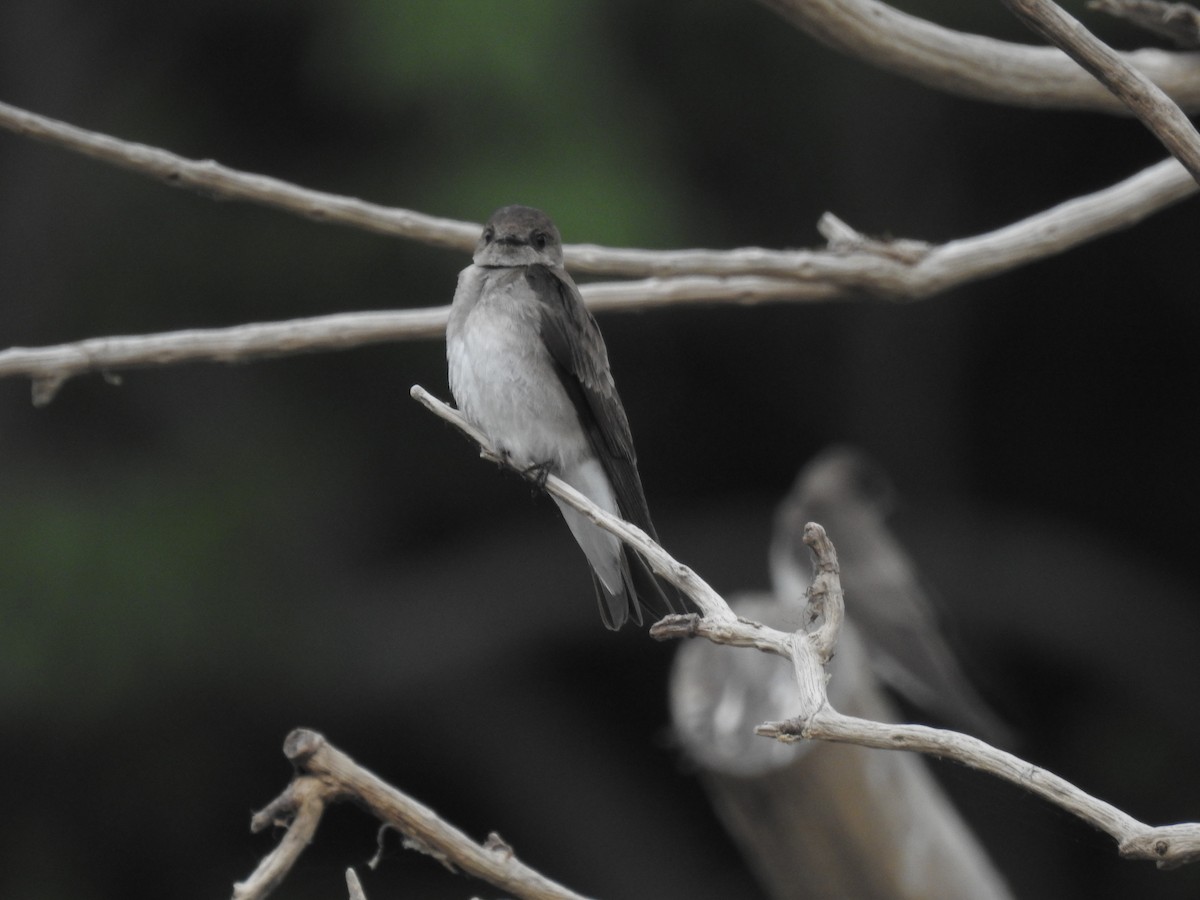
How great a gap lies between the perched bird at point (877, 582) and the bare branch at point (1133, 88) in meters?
5.40

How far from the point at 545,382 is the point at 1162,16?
1.38m

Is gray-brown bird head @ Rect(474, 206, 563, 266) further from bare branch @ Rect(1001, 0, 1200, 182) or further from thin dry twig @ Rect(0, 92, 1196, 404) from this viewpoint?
bare branch @ Rect(1001, 0, 1200, 182)

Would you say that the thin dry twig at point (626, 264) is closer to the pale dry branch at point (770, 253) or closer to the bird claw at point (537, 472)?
the pale dry branch at point (770, 253)

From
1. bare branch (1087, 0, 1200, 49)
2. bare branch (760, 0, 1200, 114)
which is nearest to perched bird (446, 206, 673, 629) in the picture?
bare branch (760, 0, 1200, 114)

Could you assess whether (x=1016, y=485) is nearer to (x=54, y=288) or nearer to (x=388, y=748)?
(x=388, y=748)

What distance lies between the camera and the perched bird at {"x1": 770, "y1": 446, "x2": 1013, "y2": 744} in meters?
7.90

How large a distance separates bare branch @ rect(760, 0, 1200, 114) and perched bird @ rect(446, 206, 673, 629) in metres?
0.76

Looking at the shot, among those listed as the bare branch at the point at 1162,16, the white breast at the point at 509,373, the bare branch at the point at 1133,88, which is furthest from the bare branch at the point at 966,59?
the white breast at the point at 509,373

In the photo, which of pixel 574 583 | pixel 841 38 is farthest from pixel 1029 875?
pixel 841 38

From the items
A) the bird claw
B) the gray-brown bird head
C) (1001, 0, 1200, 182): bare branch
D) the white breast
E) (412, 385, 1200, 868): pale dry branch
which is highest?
the gray-brown bird head

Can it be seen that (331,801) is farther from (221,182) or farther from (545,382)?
(545,382)

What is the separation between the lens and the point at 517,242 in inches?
135

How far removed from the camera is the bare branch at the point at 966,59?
275cm

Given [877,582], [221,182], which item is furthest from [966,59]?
[877,582]
